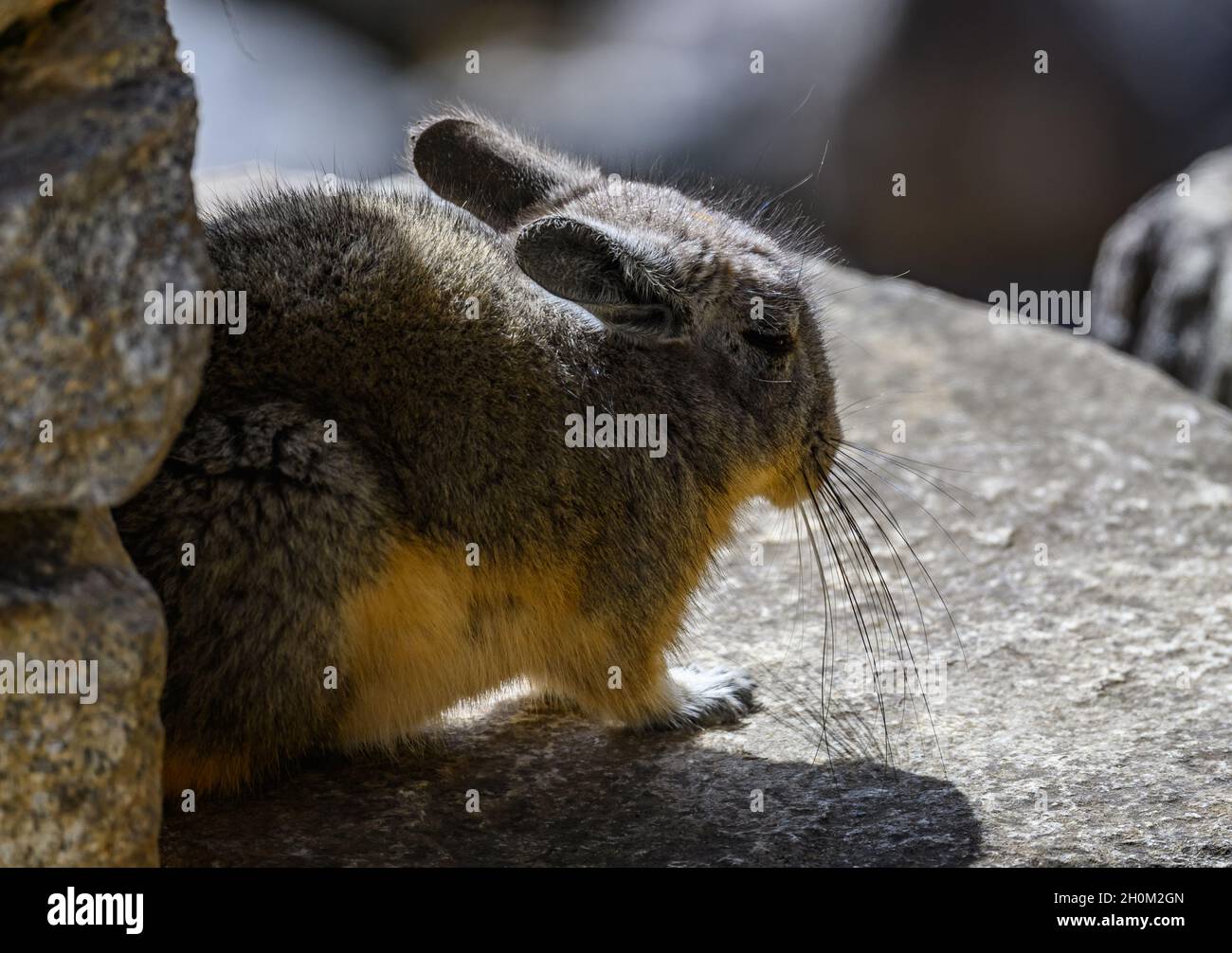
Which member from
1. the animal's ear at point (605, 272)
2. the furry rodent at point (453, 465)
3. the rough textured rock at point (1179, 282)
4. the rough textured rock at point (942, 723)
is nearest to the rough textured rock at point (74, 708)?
the furry rodent at point (453, 465)

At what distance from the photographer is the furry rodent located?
154 inches

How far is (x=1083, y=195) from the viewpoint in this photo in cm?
1436

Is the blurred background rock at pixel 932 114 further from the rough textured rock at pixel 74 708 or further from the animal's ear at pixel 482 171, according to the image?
the rough textured rock at pixel 74 708

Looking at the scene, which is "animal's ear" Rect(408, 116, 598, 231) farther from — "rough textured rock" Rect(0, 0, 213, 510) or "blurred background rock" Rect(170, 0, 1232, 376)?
"blurred background rock" Rect(170, 0, 1232, 376)

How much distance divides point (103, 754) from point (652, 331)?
222 centimetres

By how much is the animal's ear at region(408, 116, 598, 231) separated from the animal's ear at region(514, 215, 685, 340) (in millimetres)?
1074

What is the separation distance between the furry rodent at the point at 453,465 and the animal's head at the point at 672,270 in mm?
11

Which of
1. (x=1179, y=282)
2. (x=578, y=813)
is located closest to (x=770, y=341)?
(x=578, y=813)

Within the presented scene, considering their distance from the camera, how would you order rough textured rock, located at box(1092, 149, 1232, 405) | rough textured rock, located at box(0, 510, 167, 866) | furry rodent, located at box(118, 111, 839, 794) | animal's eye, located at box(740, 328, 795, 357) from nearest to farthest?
rough textured rock, located at box(0, 510, 167, 866) < furry rodent, located at box(118, 111, 839, 794) < animal's eye, located at box(740, 328, 795, 357) < rough textured rock, located at box(1092, 149, 1232, 405)

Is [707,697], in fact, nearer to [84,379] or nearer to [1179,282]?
[84,379]

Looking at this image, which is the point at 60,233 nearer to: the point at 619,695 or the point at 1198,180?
the point at 619,695

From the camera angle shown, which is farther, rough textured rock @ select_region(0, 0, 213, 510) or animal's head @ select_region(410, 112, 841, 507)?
animal's head @ select_region(410, 112, 841, 507)

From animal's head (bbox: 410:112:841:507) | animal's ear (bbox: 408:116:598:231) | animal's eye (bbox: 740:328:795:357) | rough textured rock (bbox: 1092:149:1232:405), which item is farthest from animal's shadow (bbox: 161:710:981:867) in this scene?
rough textured rock (bbox: 1092:149:1232:405)

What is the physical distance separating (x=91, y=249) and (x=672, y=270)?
2055mm
